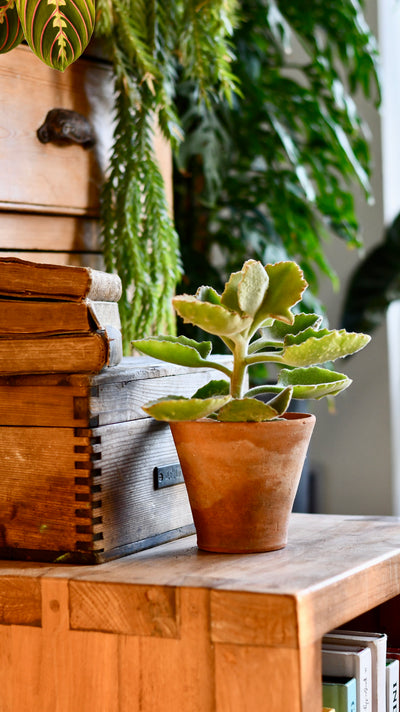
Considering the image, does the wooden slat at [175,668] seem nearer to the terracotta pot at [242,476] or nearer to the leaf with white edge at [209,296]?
the terracotta pot at [242,476]

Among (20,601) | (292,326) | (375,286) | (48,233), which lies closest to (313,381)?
(292,326)

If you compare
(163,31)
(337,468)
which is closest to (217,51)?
(163,31)

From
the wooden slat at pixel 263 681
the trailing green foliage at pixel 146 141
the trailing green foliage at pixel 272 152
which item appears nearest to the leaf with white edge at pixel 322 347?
the wooden slat at pixel 263 681

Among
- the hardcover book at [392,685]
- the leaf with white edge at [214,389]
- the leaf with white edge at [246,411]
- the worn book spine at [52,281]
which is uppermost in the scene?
the worn book spine at [52,281]

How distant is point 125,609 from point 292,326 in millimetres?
314

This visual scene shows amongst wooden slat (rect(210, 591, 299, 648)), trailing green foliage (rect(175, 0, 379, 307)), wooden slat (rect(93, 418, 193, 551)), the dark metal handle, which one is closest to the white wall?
trailing green foliage (rect(175, 0, 379, 307))

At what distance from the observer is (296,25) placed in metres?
1.99

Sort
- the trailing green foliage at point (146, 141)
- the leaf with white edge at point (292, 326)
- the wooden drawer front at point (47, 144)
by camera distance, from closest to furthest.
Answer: the leaf with white edge at point (292, 326), the wooden drawer front at point (47, 144), the trailing green foliage at point (146, 141)

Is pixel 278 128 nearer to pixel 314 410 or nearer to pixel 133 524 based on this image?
pixel 133 524

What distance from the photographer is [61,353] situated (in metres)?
0.81

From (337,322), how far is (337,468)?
→ 53cm

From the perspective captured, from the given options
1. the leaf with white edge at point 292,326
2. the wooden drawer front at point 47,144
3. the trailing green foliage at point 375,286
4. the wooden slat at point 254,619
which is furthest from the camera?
the trailing green foliage at point 375,286

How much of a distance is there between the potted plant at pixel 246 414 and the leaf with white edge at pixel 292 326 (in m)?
0.01

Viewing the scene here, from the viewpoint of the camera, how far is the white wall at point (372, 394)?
9.98 feet
